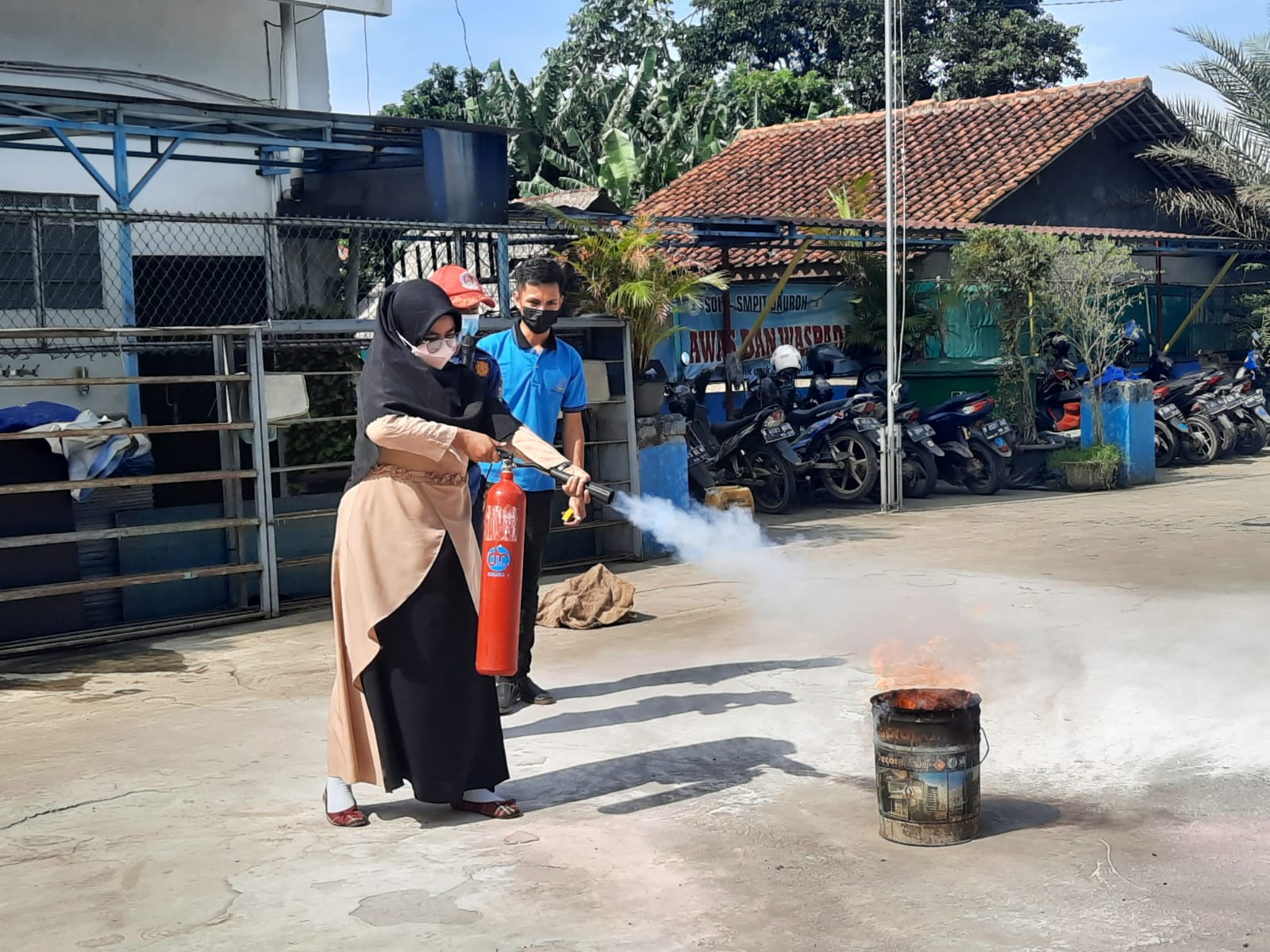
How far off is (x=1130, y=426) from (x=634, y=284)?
7130 mm

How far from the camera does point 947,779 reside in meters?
4.47

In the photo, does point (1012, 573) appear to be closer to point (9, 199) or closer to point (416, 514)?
point (416, 514)

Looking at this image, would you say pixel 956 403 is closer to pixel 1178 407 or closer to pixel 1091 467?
pixel 1091 467

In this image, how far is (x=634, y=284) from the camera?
35.3ft

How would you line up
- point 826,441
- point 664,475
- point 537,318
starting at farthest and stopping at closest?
point 826,441
point 664,475
point 537,318

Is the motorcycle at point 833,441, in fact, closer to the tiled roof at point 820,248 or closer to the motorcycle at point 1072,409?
the tiled roof at point 820,248

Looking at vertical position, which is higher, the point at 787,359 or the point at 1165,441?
the point at 787,359

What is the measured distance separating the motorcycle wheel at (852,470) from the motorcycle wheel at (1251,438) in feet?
21.7

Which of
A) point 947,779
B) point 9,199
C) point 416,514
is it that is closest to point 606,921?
point 947,779

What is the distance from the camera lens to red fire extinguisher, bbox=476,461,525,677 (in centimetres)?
474

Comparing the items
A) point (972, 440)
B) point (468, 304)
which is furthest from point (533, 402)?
point (972, 440)

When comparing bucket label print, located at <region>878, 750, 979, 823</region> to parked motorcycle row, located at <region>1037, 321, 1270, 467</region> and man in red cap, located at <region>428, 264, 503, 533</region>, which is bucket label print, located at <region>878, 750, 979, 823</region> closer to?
man in red cap, located at <region>428, 264, 503, 533</region>

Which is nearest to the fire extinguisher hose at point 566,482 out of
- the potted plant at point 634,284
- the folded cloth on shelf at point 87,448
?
the folded cloth on shelf at point 87,448

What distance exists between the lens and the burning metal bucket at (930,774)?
14.7ft
